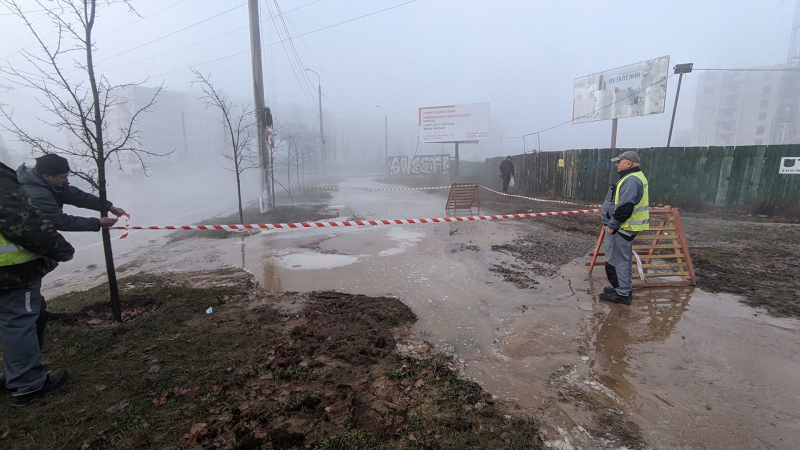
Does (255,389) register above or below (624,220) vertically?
below

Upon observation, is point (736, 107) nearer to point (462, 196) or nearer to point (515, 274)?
point (462, 196)

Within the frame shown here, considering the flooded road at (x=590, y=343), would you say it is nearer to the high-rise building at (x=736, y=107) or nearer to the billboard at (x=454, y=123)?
the billboard at (x=454, y=123)

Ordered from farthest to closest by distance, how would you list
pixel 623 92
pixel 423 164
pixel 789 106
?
1. pixel 789 106
2. pixel 423 164
3. pixel 623 92

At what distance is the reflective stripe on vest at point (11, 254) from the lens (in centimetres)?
263

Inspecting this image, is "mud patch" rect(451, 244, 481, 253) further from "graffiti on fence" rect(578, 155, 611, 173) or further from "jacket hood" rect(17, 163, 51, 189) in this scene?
"graffiti on fence" rect(578, 155, 611, 173)

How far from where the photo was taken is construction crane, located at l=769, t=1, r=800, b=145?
69.6 meters

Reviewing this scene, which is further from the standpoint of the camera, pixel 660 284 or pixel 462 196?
pixel 462 196

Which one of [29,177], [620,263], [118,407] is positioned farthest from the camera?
[620,263]

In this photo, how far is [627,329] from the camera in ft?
13.3

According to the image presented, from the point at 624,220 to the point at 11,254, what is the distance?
6052 millimetres

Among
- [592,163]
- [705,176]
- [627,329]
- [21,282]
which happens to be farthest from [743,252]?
[21,282]

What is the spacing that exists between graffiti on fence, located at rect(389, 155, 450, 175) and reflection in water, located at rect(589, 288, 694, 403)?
37556mm

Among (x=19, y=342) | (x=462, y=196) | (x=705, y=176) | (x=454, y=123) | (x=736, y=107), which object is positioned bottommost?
(x=19, y=342)

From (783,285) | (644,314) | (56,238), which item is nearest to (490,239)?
(644,314)
